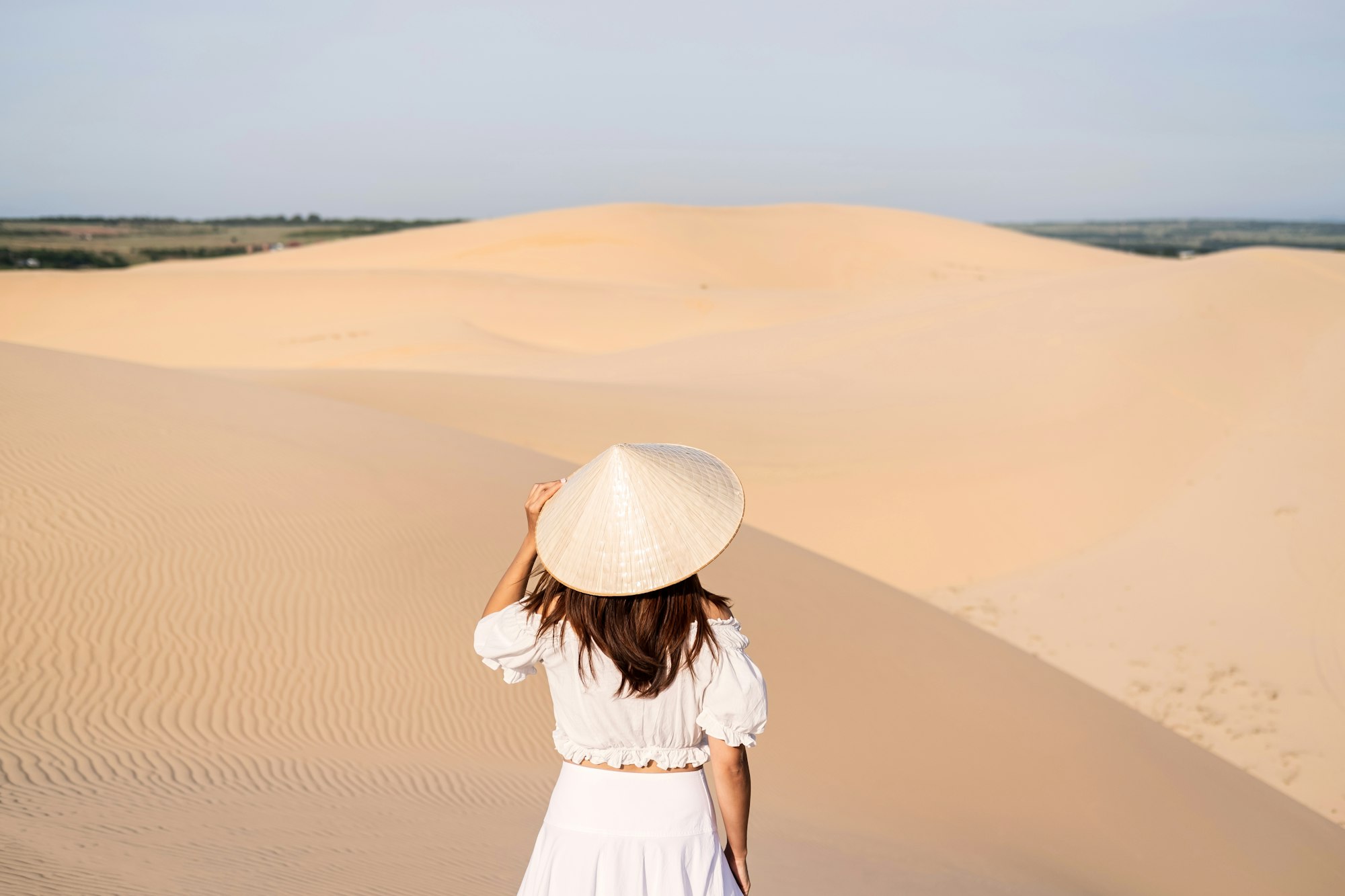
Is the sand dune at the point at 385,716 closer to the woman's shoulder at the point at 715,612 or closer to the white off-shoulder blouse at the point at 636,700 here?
the white off-shoulder blouse at the point at 636,700

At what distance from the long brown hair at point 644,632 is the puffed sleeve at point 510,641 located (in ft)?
0.13

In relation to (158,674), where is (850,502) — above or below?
below

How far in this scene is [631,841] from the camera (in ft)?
7.61

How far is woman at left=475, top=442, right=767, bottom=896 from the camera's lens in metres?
2.23

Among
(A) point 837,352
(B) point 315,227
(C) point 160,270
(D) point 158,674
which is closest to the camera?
(D) point 158,674

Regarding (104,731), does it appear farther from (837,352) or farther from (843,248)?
(843,248)

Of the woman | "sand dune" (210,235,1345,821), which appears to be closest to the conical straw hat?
the woman

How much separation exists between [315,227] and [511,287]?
90.6 m

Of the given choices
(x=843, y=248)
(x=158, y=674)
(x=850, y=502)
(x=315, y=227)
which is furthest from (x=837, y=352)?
(x=315, y=227)

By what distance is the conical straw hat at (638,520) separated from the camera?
2.22 m

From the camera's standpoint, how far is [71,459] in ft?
23.4

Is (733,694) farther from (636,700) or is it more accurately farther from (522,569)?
(522,569)

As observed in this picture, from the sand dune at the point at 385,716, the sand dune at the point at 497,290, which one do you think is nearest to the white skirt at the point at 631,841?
the sand dune at the point at 385,716

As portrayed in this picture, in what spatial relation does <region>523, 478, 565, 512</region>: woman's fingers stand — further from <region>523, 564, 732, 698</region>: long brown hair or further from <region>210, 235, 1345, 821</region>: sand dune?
<region>210, 235, 1345, 821</region>: sand dune
